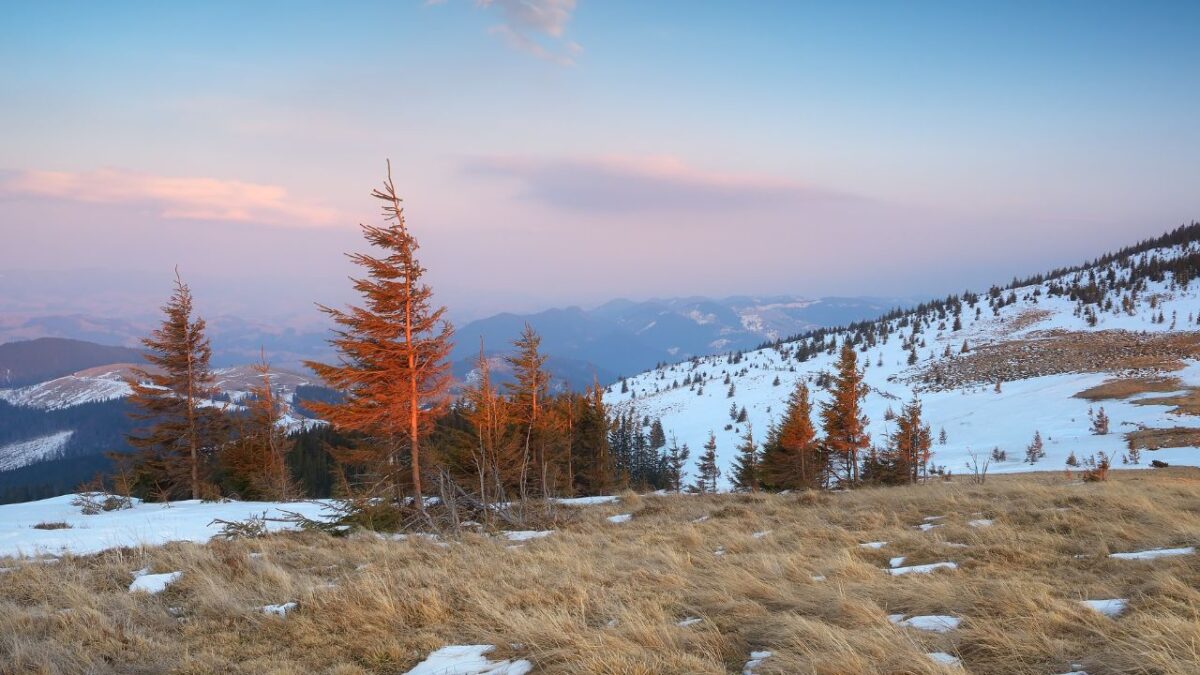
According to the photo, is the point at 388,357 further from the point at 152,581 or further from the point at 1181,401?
the point at 1181,401

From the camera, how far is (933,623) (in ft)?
13.7

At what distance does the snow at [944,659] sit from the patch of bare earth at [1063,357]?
5959cm

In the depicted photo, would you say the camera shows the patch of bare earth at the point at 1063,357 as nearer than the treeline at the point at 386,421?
No

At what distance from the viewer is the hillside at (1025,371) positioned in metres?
36.8

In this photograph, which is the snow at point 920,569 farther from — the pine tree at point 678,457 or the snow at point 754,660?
the pine tree at point 678,457

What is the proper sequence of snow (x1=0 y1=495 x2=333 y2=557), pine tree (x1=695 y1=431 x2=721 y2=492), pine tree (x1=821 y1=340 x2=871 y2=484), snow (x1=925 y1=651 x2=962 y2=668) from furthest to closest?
pine tree (x1=695 y1=431 x2=721 y2=492), pine tree (x1=821 y1=340 x2=871 y2=484), snow (x1=0 y1=495 x2=333 y2=557), snow (x1=925 y1=651 x2=962 y2=668)

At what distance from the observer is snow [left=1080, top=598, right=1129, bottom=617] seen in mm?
4145

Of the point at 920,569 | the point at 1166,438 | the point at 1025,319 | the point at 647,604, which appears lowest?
the point at 1166,438

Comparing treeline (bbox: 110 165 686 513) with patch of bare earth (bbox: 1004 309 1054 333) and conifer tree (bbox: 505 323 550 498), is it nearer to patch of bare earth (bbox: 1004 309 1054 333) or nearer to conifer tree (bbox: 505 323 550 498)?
conifer tree (bbox: 505 323 550 498)

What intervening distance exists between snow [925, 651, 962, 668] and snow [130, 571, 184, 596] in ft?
25.6

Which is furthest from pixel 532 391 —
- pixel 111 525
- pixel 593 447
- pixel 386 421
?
pixel 111 525

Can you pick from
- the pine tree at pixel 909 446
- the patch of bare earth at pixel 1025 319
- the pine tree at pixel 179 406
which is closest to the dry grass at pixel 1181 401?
the pine tree at pixel 909 446

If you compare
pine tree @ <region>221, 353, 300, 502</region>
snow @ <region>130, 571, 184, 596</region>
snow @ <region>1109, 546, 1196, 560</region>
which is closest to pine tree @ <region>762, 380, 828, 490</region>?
snow @ <region>1109, 546, 1196, 560</region>

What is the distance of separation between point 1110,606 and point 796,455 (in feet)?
94.6
